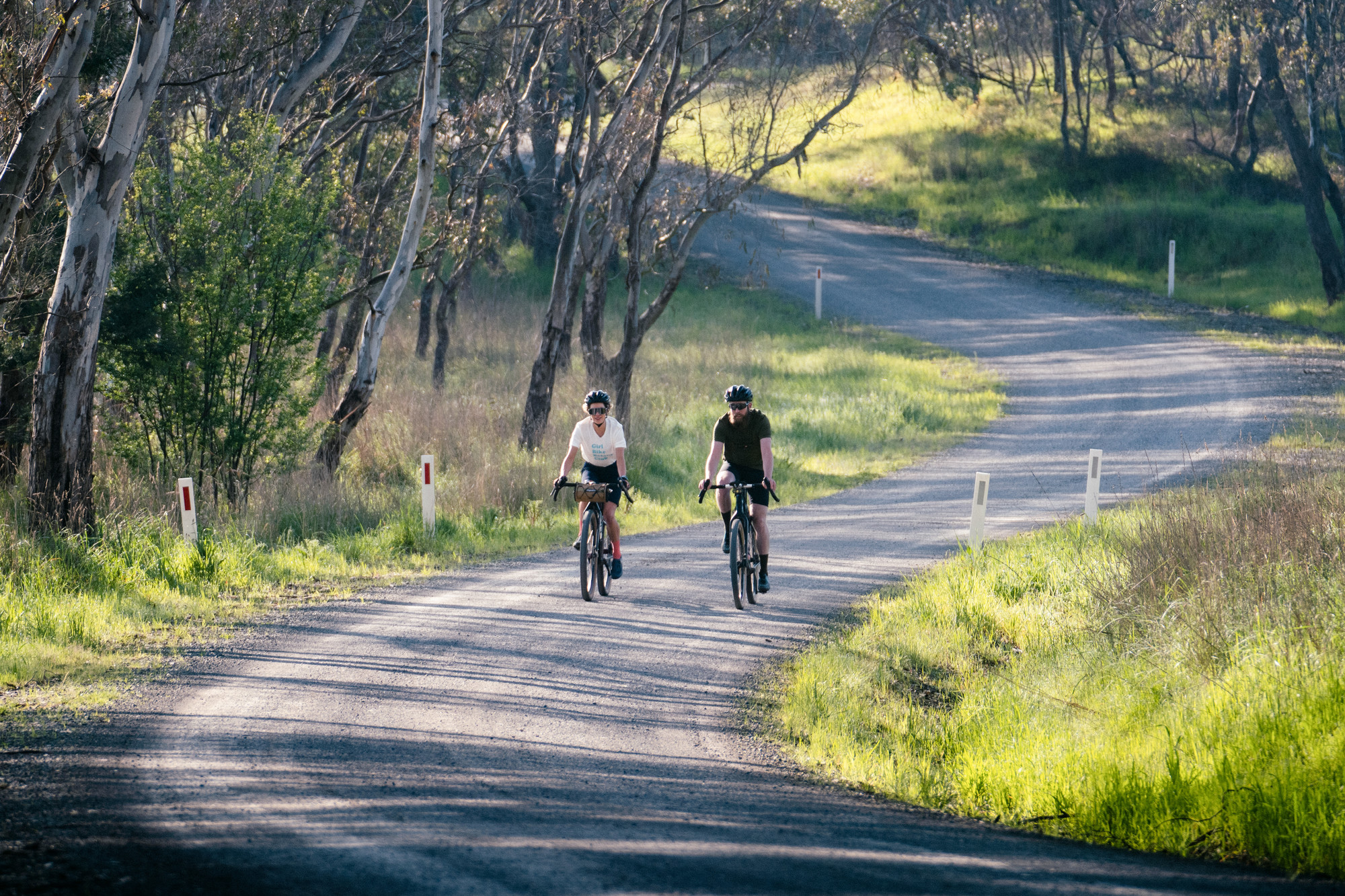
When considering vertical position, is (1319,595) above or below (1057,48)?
below

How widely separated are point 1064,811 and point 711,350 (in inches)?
948

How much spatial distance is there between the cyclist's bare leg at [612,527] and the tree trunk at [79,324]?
5.53 meters

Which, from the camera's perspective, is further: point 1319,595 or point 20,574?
point 20,574

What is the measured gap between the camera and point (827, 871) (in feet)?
17.2

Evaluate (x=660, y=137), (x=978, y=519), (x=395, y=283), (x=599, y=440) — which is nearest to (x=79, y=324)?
(x=395, y=283)

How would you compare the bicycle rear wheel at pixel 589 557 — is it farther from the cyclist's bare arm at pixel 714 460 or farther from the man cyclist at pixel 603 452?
the cyclist's bare arm at pixel 714 460

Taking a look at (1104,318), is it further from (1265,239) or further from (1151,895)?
(1151,895)

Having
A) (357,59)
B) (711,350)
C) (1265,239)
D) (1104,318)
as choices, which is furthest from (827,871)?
(1265,239)

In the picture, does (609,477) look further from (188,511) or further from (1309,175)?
(1309,175)

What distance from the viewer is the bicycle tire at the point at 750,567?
11.1 meters

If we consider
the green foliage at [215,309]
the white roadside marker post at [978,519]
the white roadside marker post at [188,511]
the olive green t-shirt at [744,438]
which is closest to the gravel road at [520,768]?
the white roadside marker post at [978,519]

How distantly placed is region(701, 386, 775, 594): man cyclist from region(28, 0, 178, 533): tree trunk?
6694mm

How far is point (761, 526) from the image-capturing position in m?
11.2

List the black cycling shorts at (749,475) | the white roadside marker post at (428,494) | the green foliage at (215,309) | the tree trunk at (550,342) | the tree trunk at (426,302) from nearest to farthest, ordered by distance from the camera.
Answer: the black cycling shorts at (749,475)
the white roadside marker post at (428,494)
the green foliage at (215,309)
the tree trunk at (550,342)
the tree trunk at (426,302)
